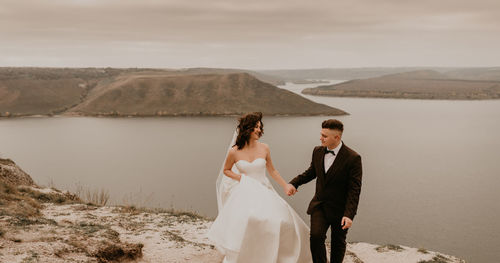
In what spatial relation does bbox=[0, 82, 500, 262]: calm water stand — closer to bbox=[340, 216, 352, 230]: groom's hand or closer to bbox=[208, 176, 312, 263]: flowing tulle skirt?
bbox=[208, 176, 312, 263]: flowing tulle skirt

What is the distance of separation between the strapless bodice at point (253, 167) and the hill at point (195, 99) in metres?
80.6

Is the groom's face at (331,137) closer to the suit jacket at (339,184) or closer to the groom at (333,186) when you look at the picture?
the groom at (333,186)

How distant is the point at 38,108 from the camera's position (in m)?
91.5

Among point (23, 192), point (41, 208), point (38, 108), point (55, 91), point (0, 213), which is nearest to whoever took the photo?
point (0, 213)

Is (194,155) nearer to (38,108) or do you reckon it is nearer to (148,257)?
(148,257)

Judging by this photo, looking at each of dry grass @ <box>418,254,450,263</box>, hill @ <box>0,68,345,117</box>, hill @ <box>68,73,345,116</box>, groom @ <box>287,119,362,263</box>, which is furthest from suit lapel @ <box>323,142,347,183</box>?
hill @ <box>0,68,345,117</box>

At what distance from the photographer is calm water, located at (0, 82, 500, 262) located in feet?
71.2

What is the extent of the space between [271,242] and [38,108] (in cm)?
9837

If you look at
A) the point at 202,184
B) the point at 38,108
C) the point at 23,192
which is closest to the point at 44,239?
the point at 23,192

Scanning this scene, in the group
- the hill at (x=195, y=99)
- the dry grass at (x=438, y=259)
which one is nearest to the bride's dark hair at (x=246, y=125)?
the dry grass at (x=438, y=259)

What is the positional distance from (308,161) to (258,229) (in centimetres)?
3287

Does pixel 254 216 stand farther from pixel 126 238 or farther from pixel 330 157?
pixel 126 238

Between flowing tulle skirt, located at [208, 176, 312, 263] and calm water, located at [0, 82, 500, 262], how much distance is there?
44.5 feet

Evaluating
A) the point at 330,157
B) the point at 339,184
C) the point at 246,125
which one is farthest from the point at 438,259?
the point at 246,125
